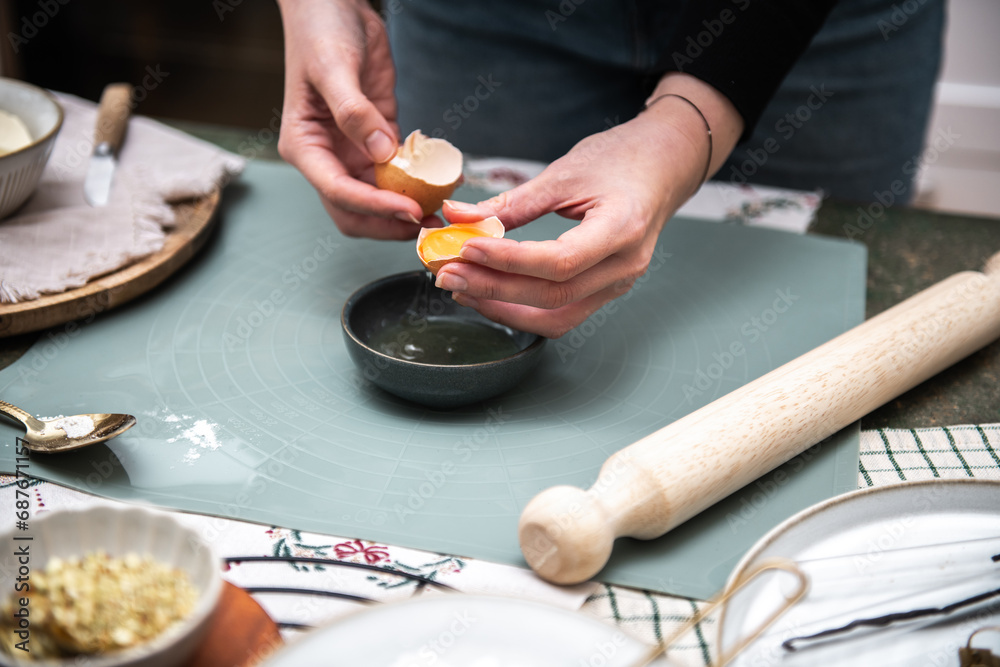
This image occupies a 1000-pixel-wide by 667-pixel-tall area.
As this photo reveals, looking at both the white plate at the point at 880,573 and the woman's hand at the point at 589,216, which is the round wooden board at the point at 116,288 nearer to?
the woman's hand at the point at 589,216

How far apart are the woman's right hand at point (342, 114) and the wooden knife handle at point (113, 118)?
1.32ft

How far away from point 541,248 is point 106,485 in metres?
0.50

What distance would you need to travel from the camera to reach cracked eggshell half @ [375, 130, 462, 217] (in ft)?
3.26

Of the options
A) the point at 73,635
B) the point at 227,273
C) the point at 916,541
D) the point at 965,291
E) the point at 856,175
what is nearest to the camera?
the point at 73,635

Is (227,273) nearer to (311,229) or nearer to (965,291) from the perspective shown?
(311,229)

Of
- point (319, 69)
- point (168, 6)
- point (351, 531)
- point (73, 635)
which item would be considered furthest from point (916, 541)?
point (168, 6)

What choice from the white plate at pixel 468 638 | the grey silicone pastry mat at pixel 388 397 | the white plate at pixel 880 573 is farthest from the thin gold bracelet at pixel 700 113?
the white plate at pixel 468 638

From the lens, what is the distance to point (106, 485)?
0.76m

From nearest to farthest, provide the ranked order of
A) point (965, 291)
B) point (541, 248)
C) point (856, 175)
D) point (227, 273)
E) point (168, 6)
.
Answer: point (541, 248) → point (965, 291) → point (227, 273) → point (856, 175) → point (168, 6)

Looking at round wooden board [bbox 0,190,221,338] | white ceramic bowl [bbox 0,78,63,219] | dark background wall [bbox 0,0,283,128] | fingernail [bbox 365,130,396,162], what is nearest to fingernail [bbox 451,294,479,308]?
fingernail [bbox 365,130,396,162]


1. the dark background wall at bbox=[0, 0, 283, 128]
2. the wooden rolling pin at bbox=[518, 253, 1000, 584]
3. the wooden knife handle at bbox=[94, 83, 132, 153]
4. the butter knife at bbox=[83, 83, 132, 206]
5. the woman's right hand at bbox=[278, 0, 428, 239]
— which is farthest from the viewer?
the dark background wall at bbox=[0, 0, 283, 128]

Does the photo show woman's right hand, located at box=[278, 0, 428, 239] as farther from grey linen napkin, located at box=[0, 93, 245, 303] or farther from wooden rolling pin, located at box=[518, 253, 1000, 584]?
wooden rolling pin, located at box=[518, 253, 1000, 584]

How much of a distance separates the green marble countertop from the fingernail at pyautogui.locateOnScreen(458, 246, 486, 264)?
0.50 metres

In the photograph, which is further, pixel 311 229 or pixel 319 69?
pixel 311 229
